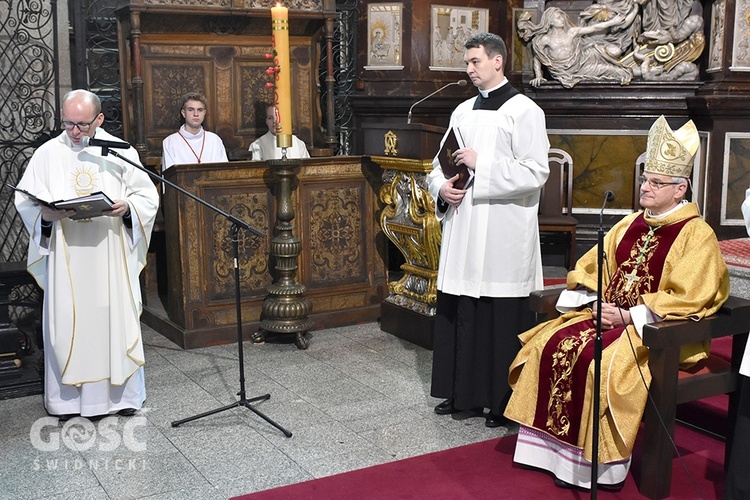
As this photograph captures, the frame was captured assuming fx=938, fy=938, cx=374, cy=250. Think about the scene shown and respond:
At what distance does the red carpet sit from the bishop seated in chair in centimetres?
10

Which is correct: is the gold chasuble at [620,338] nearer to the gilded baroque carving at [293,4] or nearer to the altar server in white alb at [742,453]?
the altar server in white alb at [742,453]

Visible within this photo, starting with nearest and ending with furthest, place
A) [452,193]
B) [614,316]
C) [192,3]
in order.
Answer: [614,316] < [452,193] < [192,3]

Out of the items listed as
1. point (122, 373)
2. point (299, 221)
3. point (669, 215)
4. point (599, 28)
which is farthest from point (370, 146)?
point (669, 215)

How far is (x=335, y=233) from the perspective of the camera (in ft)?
21.5

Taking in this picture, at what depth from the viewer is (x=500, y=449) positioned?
432 cm

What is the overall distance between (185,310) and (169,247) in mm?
484

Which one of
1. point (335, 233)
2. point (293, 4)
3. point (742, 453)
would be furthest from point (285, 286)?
point (742, 453)

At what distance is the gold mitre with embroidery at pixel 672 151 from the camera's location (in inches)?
152

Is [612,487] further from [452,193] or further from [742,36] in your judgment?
[742,36]

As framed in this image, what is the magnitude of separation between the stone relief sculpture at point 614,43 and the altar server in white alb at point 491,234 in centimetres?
385

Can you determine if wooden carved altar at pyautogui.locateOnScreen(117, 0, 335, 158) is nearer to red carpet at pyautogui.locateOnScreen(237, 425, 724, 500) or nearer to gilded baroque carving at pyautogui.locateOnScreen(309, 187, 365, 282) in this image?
gilded baroque carving at pyautogui.locateOnScreen(309, 187, 365, 282)

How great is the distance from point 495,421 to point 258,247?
232 cm

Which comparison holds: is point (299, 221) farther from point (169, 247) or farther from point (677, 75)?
point (677, 75)

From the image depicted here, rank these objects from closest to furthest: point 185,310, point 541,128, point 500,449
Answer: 1. point 500,449
2. point 541,128
3. point 185,310
